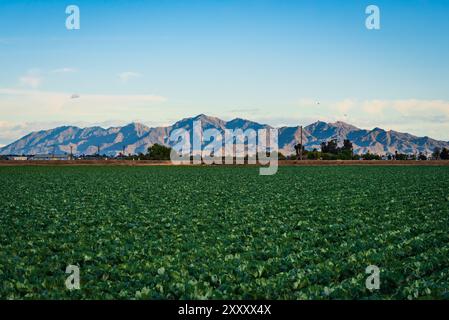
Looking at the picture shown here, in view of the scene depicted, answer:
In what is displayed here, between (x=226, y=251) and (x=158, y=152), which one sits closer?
(x=226, y=251)

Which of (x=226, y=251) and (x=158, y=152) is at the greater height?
(x=158, y=152)

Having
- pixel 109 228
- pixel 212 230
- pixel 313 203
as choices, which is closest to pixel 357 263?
pixel 212 230

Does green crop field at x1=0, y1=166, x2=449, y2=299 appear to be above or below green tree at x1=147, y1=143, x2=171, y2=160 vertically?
below

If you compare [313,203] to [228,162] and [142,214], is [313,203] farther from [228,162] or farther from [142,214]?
[228,162]

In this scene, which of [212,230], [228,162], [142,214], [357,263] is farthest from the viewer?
[228,162]

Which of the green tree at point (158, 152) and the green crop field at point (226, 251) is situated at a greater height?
the green tree at point (158, 152)

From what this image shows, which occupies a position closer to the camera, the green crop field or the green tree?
the green crop field

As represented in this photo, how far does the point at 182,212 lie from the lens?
2391 cm

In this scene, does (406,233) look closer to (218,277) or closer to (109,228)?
(218,277)

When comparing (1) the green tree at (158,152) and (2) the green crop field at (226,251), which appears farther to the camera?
(1) the green tree at (158,152)

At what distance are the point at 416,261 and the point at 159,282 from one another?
615 centimetres
